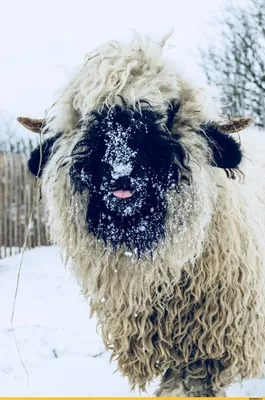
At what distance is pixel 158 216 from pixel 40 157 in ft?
2.38

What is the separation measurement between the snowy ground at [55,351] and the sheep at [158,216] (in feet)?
1.92

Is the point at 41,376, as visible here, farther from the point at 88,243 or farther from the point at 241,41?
the point at 241,41

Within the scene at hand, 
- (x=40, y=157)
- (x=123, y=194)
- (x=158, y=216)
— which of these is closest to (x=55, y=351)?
(x=40, y=157)

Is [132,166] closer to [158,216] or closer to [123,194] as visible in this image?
[123,194]

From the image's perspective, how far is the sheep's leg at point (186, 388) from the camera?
7.86ft

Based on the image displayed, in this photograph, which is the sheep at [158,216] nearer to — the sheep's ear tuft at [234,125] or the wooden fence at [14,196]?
the sheep's ear tuft at [234,125]

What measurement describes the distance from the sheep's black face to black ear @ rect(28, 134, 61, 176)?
322mm

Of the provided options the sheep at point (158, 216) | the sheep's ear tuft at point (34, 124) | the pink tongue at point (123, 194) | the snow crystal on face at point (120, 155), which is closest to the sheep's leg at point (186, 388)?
the sheep at point (158, 216)

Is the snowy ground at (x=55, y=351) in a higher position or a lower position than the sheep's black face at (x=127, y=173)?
lower

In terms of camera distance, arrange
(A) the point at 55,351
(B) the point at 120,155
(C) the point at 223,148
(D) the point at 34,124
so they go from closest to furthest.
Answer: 1. (B) the point at 120,155
2. (C) the point at 223,148
3. (D) the point at 34,124
4. (A) the point at 55,351

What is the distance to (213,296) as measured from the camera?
2.33 meters

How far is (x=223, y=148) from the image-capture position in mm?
2207

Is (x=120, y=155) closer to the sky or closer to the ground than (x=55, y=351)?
closer to the sky

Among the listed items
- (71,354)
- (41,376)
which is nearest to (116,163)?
(41,376)
